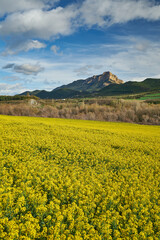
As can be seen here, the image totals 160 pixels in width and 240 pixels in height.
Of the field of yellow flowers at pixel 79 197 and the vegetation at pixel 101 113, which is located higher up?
the vegetation at pixel 101 113

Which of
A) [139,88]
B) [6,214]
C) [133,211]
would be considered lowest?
[133,211]

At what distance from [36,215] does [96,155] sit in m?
4.81

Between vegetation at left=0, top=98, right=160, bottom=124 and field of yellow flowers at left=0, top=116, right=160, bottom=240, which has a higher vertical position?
vegetation at left=0, top=98, right=160, bottom=124

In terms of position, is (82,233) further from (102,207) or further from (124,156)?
(124,156)

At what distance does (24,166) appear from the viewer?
648 centimetres

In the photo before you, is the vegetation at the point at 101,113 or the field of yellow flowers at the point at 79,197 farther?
the vegetation at the point at 101,113

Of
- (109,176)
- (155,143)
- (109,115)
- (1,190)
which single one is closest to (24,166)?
(1,190)

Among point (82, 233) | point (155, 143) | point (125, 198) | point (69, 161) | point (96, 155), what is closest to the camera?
point (82, 233)

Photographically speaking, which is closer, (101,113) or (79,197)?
(79,197)

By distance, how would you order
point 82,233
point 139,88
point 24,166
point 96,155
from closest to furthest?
point 82,233
point 24,166
point 96,155
point 139,88

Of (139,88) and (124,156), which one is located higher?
(139,88)

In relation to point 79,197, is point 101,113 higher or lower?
higher

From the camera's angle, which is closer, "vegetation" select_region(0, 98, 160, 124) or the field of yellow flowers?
the field of yellow flowers

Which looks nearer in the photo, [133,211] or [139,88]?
[133,211]
